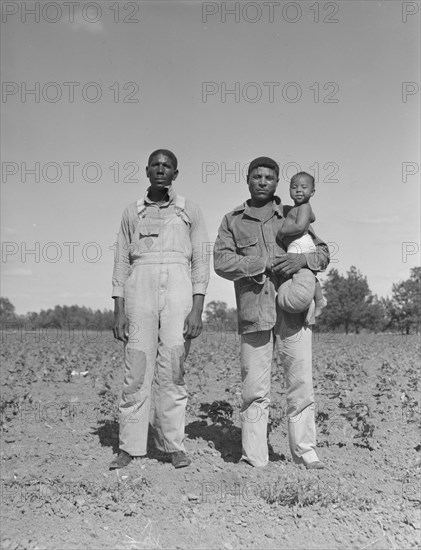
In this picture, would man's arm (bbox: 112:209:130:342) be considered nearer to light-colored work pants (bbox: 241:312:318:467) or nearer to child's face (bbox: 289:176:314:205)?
light-colored work pants (bbox: 241:312:318:467)

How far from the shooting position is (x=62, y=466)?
4.46 m

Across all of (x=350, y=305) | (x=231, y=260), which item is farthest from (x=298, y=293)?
(x=350, y=305)

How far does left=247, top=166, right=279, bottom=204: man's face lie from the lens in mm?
4215

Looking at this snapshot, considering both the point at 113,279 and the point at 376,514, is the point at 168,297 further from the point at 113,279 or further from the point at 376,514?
the point at 376,514

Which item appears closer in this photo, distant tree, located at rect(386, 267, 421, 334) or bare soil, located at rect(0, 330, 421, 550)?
bare soil, located at rect(0, 330, 421, 550)

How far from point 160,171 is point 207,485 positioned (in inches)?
87.4

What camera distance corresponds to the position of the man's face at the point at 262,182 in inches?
166

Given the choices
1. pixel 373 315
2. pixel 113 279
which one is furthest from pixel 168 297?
pixel 373 315

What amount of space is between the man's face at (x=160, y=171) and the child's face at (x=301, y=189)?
90cm

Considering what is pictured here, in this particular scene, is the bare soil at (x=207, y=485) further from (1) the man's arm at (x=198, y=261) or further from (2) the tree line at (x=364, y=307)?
(2) the tree line at (x=364, y=307)

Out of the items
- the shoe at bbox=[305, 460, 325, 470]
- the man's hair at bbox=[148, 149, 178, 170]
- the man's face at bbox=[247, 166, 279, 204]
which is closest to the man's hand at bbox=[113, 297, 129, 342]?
the man's hair at bbox=[148, 149, 178, 170]

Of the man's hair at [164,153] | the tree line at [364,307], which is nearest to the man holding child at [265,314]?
the man's hair at [164,153]

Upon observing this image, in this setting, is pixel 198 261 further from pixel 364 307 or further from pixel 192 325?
pixel 364 307

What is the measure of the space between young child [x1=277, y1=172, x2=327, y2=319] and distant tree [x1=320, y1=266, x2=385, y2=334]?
43.5 metres
